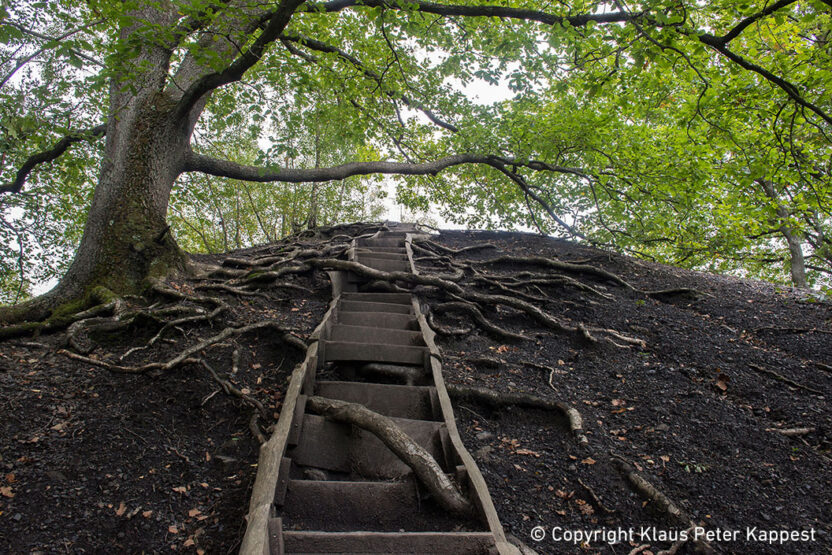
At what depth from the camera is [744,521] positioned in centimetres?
273

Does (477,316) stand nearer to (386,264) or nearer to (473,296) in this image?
(473,296)

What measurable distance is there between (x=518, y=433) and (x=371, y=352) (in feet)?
5.59

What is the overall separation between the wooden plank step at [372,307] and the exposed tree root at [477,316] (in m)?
0.49

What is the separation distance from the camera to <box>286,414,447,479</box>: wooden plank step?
311cm

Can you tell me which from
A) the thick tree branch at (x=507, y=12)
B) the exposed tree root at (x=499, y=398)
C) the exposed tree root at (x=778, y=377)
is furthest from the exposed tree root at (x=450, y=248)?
the exposed tree root at (x=778, y=377)

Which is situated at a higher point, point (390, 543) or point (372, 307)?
point (372, 307)

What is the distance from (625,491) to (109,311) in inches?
221

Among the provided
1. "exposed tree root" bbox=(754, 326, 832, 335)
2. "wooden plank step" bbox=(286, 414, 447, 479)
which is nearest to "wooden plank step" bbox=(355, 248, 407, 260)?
"wooden plank step" bbox=(286, 414, 447, 479)

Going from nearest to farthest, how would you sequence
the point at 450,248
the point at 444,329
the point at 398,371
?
1. the point at 398,371
2. the point at 444,329
3. the point at 450,248

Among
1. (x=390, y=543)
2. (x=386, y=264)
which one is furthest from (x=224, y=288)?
(x=390, y=543)

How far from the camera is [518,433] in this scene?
12.5 feet

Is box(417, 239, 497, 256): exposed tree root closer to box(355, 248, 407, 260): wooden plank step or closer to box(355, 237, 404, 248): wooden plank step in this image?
box(355, 237, 404, 248): wooden plank step

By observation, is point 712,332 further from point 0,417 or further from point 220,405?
point 0,417

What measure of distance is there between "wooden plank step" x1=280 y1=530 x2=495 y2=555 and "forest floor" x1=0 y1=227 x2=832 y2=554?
614mm
